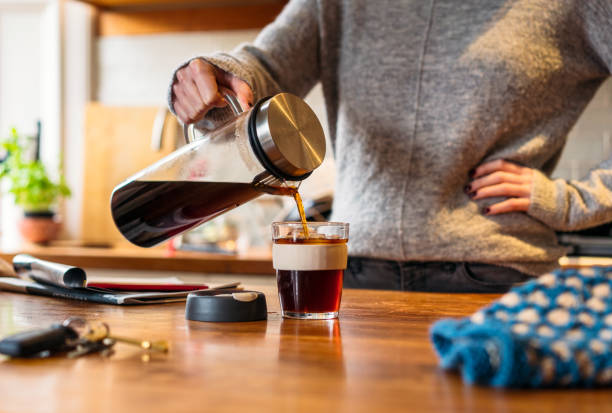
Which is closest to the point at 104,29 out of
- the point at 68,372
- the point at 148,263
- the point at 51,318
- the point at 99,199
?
the point at 99,199

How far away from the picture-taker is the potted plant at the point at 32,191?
9.43 feet

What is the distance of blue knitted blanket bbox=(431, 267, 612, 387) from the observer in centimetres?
47

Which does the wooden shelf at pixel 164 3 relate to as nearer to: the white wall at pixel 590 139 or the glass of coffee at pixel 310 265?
the white wall at pixel 590 139

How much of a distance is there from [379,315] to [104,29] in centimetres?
266

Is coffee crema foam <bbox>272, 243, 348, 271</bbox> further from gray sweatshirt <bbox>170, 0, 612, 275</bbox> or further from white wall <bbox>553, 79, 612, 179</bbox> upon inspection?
white wall <bbox>553, 79, 612, 179</bbox>

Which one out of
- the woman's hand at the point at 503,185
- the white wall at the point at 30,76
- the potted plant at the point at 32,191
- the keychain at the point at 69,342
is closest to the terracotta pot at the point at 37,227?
the potted plant at the point at 32,191

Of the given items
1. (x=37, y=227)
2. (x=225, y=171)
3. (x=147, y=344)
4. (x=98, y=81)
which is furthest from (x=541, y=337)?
(x=98, y=81)

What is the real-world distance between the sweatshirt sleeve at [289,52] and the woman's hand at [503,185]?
39 cm

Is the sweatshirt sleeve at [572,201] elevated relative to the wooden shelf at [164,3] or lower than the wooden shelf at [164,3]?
lower

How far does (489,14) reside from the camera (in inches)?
50.4

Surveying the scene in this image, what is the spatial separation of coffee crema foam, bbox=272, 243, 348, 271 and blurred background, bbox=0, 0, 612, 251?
6.38 feet

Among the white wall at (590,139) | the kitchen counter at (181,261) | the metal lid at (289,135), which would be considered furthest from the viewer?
the white wall at (590,139)

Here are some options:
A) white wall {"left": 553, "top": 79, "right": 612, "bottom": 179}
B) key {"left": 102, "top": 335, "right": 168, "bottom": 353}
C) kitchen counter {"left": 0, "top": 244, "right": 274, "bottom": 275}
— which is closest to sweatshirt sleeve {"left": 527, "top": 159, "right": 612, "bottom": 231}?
key {"left": 102, "top": 335, "right": 168, "bottom": 353}

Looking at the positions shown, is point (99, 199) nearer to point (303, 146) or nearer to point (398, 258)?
point (398, 258)
